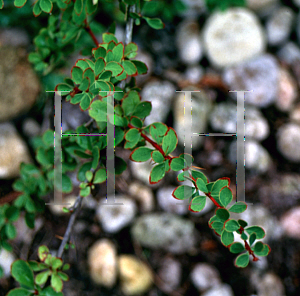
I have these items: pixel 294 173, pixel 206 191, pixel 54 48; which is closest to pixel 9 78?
pixel 54 48

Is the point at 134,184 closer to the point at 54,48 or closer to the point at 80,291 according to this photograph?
the point at 80,291

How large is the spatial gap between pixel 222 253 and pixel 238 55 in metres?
1.08

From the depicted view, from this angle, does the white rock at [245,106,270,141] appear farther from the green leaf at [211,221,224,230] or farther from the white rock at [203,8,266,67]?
the green leaf at [211,221,224,230]

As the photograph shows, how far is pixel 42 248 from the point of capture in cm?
45

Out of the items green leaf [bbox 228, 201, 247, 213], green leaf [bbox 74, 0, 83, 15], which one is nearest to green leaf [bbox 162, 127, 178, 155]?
green leaf [bbox 228, 201, 247, 213]

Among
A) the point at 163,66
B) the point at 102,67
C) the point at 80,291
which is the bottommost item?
the point at 80,291

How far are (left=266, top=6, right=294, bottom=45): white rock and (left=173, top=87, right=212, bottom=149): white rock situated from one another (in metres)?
0.60

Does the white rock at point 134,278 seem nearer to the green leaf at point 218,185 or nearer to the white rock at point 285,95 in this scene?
the green leaf at point 218,185

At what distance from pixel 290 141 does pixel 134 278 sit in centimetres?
101

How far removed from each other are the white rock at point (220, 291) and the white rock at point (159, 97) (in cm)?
78

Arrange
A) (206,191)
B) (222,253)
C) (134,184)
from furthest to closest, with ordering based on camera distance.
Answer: (134,184) → (222,253) → (206,191)

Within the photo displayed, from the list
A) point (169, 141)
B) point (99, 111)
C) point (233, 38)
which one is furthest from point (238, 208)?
point (233, 38)

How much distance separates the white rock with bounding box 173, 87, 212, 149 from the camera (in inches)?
51.4

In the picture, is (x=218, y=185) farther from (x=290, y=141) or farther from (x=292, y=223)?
(x=290, y=141)
